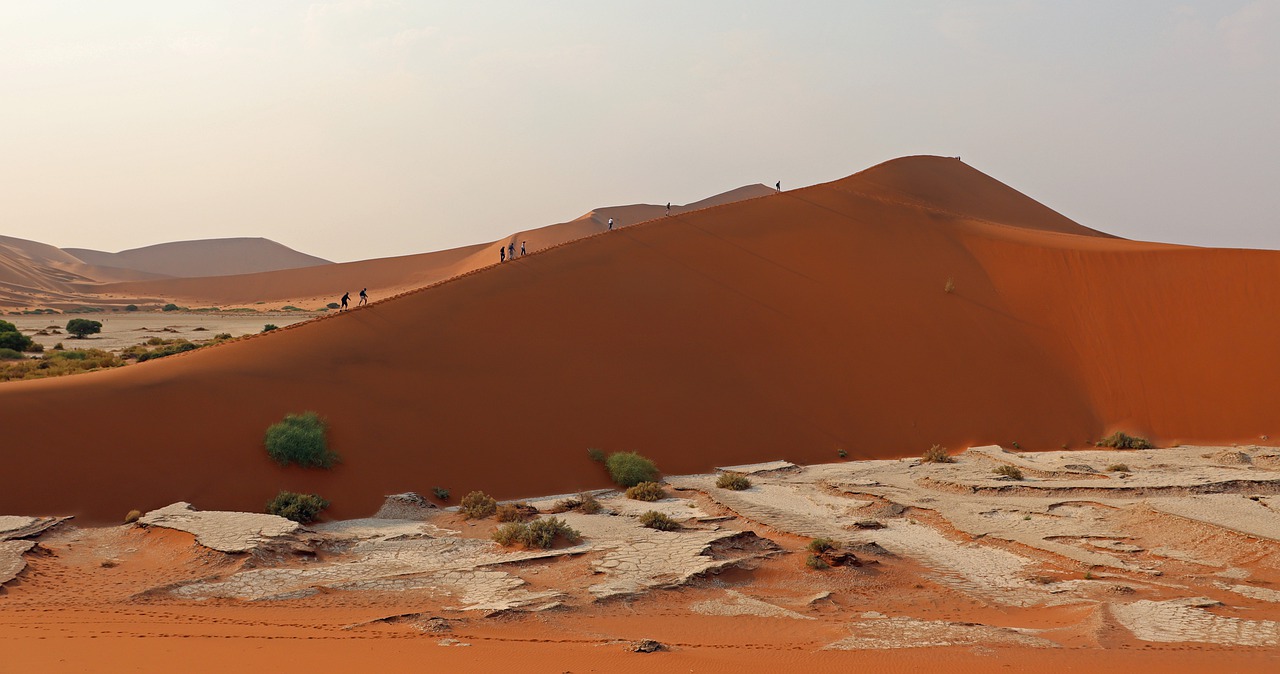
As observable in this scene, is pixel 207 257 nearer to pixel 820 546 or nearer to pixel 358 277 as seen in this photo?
pixel 358 277

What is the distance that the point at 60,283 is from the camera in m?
85.5

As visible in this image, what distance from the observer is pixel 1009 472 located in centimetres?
1538

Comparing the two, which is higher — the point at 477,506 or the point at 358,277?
the point at 358,277

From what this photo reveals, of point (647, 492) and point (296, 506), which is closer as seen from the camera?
point (296, 506)

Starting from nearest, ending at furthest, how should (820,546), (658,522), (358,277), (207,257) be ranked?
(820,546), (658,522), (358,277), (207,257)

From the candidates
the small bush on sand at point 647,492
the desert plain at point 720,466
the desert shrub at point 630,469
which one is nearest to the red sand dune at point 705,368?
the desert plain at point 720,466

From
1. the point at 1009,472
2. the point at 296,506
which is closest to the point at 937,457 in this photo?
the point at 1009,472

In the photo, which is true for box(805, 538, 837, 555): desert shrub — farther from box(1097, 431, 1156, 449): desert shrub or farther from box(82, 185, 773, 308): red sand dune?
box(82, 185, 773, 308): red sand dune

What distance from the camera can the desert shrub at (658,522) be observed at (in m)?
12.1

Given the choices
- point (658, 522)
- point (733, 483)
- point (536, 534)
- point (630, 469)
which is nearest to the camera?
point (536, 534)

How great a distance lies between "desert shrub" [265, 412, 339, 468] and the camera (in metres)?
14.6

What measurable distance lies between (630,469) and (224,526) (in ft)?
24.0

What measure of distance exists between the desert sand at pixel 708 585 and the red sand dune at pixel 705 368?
2192 mm

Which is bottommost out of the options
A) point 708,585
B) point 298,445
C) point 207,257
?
point 708,585
